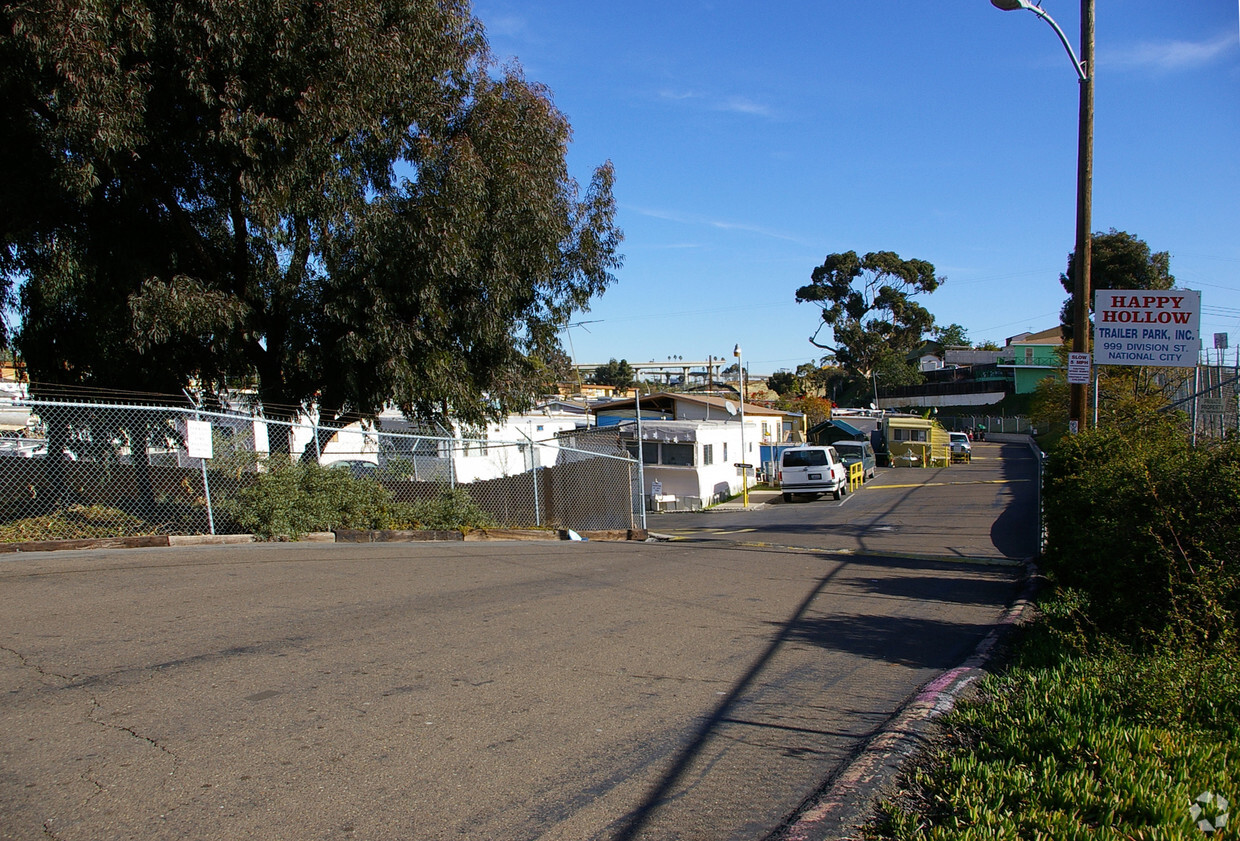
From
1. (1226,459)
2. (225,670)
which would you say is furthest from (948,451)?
(225,670)

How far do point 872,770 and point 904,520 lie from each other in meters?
18.6

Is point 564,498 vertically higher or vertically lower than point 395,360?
lower

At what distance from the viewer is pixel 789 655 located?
672cm

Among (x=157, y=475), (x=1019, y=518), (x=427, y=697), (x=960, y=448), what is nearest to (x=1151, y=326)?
(x=1019, y=518)

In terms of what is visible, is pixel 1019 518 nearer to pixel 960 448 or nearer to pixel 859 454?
pixel 859 454

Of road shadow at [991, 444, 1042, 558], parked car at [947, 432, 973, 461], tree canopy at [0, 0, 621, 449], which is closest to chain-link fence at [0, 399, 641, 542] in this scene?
tree canopy at [0, 0, 621, 449]

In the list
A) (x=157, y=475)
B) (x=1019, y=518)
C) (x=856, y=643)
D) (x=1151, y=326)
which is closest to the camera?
(x=856, y=643)

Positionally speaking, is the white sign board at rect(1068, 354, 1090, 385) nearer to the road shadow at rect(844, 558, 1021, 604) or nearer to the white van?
the road shadow at rect(844, 558, 1021, 604)

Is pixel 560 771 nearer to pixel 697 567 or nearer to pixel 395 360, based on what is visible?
pixel 697 567

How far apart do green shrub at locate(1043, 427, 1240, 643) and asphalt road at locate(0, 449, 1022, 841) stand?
123 centimetres

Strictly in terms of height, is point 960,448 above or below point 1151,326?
below

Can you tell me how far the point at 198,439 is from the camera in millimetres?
11055

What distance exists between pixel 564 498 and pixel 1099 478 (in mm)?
12021

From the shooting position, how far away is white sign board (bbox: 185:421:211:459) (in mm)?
11008
